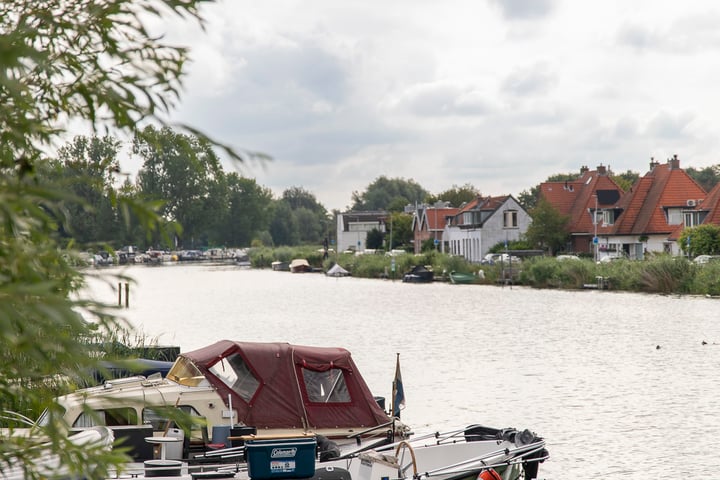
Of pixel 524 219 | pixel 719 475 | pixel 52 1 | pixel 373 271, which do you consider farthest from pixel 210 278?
pixel 52 1

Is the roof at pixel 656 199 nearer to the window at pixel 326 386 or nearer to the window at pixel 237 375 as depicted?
the window at pixel 326 386

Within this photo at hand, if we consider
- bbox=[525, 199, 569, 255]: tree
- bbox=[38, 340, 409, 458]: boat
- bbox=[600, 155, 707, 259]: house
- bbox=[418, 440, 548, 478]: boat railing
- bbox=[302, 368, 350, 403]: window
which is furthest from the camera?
bbox=[525, 199, 569, 255]: tree

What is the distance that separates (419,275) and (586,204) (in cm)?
1806

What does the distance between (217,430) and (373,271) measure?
100581 mm

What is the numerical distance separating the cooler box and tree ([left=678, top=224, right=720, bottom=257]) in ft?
217

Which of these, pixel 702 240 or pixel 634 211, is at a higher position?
pixel 634 211

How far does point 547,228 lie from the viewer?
98250 millimetres

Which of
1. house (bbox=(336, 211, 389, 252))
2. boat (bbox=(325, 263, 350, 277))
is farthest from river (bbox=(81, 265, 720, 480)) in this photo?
house (bbox=(336, 211, 389, 252))

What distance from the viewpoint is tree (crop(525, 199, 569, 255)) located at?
321 ft

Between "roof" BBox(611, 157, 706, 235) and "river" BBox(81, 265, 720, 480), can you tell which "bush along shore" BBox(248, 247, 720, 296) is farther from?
"roof" BBox(611, 157, 706, 235)

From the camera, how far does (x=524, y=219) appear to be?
10988 cm

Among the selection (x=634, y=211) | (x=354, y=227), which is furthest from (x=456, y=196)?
(x=634, y=211)

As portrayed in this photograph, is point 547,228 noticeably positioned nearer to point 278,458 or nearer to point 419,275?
point 419,275

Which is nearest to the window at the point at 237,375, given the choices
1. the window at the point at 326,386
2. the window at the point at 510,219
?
the window at the point at 326,386
